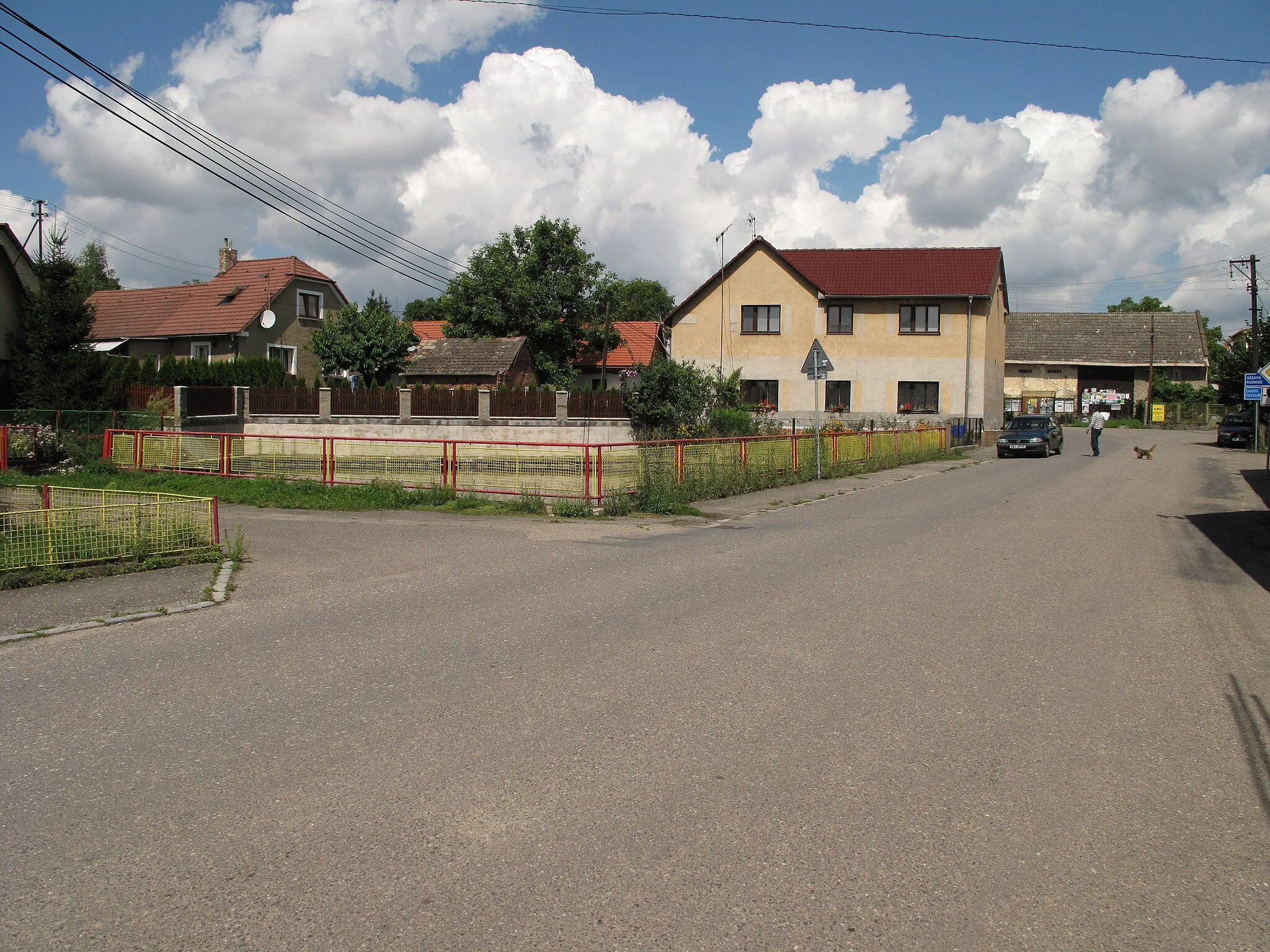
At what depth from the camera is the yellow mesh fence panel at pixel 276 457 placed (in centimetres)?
1817

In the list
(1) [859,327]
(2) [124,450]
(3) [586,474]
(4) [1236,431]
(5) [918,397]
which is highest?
(1) [859,327]

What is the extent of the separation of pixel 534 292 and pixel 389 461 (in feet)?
123

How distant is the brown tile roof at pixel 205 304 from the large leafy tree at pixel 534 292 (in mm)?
7851

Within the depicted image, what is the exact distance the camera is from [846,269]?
4575cm

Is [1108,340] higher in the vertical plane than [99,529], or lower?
higher

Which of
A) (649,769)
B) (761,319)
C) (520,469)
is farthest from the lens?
(761,319)

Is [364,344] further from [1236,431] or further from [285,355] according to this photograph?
[1236,431]

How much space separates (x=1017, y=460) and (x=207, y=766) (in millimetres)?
31099

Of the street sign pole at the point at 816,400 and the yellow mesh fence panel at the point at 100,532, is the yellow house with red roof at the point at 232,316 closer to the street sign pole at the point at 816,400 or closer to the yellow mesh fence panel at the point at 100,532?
the street sign pole at the point at 816,400


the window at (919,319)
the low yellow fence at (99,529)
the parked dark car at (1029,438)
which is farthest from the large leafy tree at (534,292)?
the low yellow fence at (99,529)

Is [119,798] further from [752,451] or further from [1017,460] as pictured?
[1017,460]

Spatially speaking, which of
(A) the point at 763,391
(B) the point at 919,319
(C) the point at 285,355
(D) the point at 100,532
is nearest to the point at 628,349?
(A) the point at 763,391

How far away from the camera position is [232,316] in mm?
44688

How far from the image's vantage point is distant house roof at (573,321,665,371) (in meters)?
60.4
